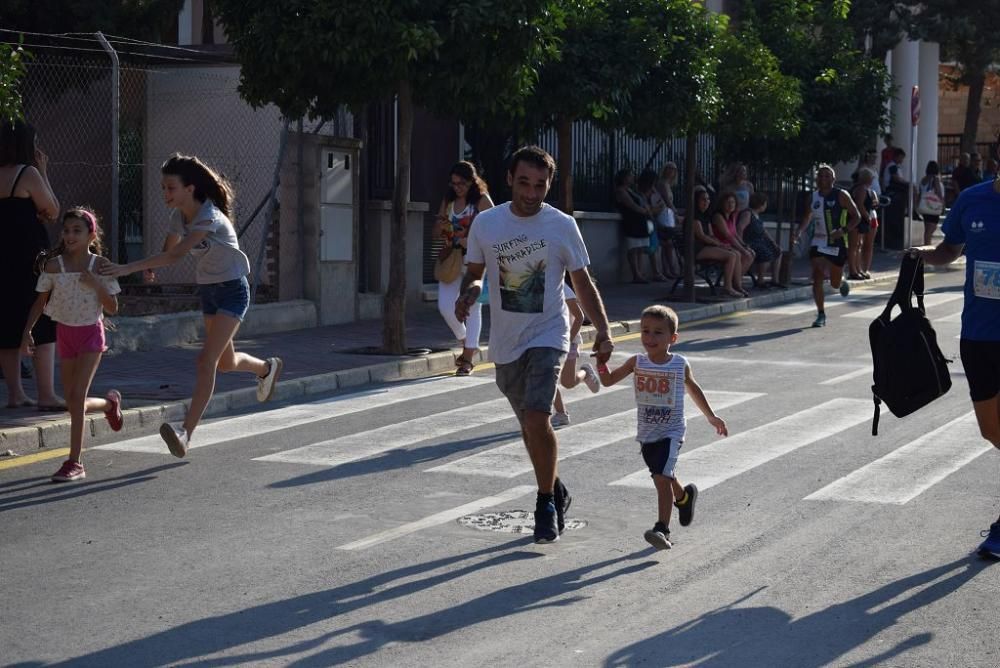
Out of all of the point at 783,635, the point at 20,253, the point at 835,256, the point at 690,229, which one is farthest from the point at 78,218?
the point at 690,229

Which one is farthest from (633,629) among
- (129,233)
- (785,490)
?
(129,233)

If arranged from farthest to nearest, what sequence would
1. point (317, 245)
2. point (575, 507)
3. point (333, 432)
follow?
point (317, 245) → point (333, 432) → point (575, 507)

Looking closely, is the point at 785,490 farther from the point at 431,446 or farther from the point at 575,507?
the point at 431,446

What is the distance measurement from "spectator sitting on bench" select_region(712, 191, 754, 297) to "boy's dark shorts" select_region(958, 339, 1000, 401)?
1483 cm

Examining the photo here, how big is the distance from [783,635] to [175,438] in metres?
4.42

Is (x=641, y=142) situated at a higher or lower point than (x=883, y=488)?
higher

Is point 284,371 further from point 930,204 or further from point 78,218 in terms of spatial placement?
point 930,204

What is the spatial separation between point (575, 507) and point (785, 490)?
123 cm

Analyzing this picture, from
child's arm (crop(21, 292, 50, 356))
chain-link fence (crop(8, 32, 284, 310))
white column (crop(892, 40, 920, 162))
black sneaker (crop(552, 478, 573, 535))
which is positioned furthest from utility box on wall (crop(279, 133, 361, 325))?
white column (crop(892, 40, 920, 162))

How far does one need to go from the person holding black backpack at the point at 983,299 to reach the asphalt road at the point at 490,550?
673 millimetres

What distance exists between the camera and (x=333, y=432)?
10.5 m

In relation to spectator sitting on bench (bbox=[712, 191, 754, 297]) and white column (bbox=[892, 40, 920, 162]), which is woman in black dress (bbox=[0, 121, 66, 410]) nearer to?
spectator sitting on bench (bbox=[712, 191, 754, 297])

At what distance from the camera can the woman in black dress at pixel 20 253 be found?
10734 millimetres

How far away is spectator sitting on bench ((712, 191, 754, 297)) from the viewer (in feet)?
72.1
